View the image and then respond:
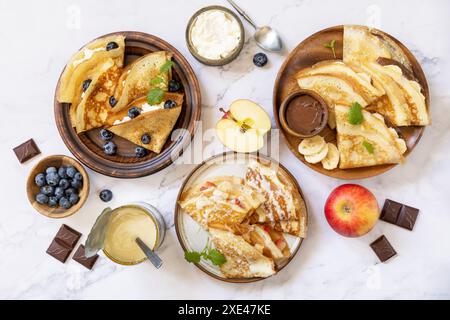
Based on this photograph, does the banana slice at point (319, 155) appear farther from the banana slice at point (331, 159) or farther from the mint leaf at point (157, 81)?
the mint leaf at point (157, 81)

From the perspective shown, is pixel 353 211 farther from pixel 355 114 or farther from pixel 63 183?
pixel 63 183

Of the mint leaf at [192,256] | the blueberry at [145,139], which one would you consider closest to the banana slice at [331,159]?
the mint leaf at [192,256]

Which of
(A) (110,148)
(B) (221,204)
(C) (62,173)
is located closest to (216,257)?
(B) (221,204)

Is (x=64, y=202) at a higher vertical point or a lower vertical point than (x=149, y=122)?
lower

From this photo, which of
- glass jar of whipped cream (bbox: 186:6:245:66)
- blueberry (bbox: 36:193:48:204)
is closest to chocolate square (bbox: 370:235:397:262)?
glass jar of whipped cream (bbox: 186:6:245:66)

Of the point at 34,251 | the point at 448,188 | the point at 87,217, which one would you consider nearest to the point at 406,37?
the point at 448,188

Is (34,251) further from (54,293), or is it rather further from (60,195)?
(60,195)

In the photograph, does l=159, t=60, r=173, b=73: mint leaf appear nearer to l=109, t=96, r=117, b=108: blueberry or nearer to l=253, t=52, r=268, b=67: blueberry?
l=109, t=96, r=117, b=108: blueberry

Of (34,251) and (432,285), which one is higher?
(34,251)
